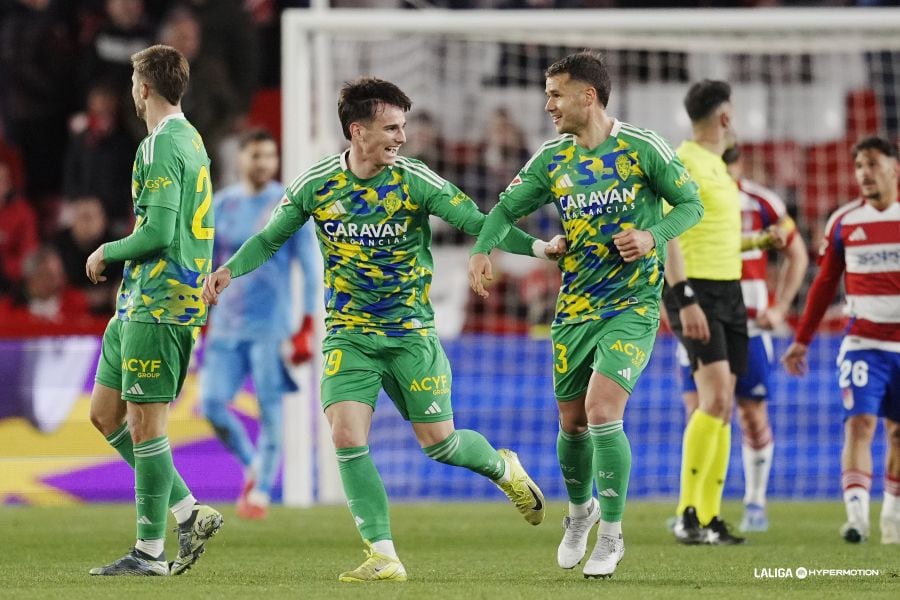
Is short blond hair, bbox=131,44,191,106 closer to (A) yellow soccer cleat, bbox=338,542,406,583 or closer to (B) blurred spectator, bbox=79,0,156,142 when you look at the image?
(A) yellow soccer cleat, bbox=338,542,406,583

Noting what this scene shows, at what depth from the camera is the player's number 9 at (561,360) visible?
22.7 ft

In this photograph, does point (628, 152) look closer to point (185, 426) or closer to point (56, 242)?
point (185, 426)

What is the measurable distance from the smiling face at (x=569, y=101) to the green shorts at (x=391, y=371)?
A: 113cm

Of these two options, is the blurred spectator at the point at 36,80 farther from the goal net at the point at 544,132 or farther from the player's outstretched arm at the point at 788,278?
the player's outstretched arm at the point at 788,278

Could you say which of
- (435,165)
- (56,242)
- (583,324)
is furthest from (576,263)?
(56,242)

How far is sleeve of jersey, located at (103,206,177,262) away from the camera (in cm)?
656

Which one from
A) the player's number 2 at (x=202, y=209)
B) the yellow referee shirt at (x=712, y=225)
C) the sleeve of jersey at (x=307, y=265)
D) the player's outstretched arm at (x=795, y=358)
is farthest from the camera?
the sleeve of jersey at (x=307, y=265)

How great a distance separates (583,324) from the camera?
6.87m

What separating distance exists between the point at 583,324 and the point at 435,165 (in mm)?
7678

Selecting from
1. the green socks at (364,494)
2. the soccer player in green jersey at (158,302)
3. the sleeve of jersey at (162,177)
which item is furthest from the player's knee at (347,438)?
the sleeve of jersey at (162,177)

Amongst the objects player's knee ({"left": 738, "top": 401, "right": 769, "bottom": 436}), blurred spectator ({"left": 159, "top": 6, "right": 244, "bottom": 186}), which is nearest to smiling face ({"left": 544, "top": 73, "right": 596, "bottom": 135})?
player's knee ({"left": 738, "top": 401, "right": 769, "bottom": 436})

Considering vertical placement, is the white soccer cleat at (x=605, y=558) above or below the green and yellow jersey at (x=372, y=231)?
below

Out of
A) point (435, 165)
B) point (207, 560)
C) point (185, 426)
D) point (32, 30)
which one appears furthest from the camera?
point (32, 30)

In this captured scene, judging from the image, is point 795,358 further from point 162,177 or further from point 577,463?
point 162,177
